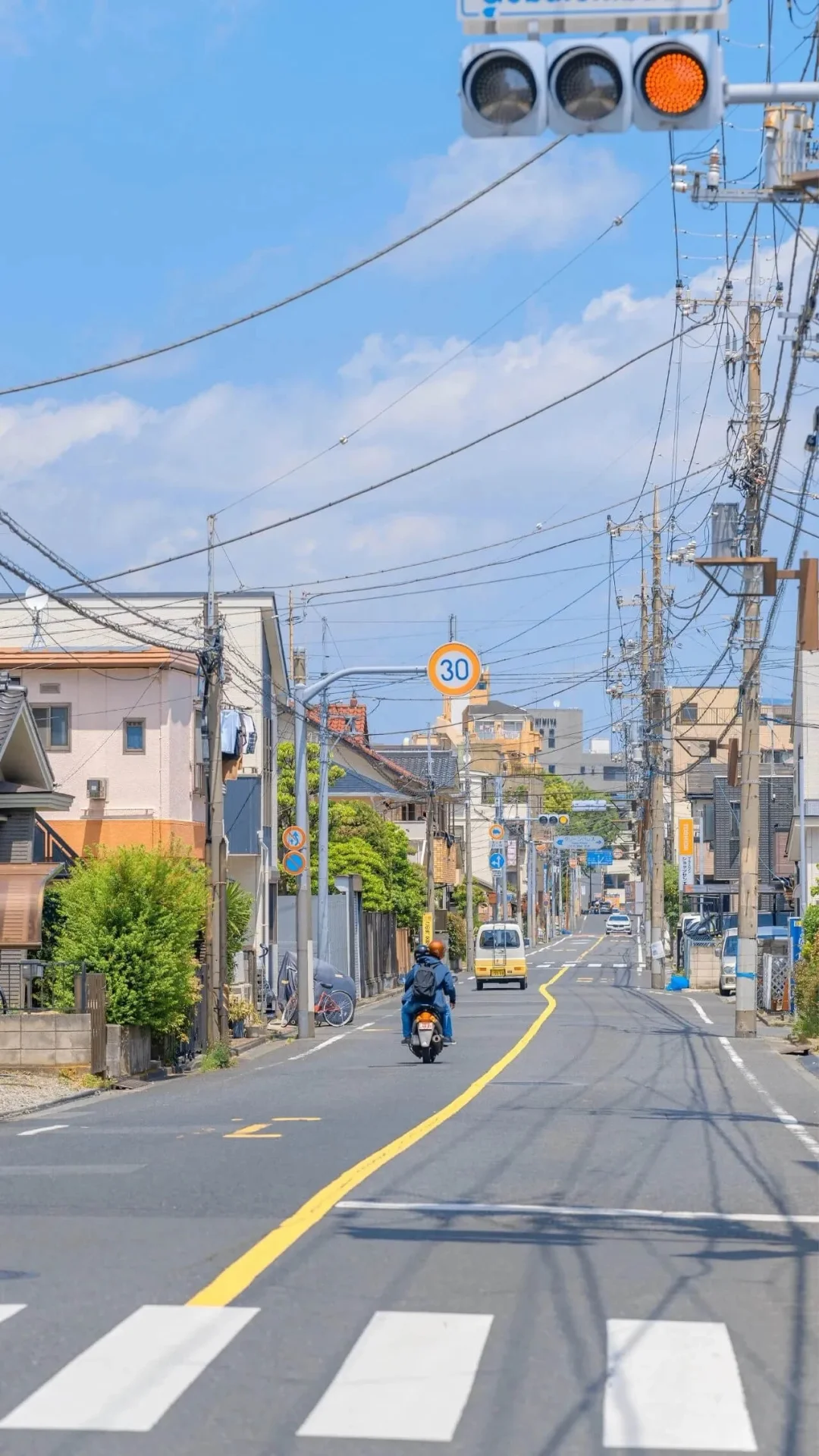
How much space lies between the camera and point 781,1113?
62.0 ft

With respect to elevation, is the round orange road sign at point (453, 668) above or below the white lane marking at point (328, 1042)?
above

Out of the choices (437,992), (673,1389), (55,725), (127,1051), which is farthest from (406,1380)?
(55,725)

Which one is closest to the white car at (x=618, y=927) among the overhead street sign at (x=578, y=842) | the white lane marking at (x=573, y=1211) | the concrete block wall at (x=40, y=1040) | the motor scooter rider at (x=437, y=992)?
the overhead street sign at (x=578, y=842)

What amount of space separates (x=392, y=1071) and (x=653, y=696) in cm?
3737

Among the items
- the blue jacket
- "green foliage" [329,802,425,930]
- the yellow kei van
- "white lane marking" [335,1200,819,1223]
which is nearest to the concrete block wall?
the blue jacket

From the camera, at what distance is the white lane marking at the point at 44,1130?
16734mm

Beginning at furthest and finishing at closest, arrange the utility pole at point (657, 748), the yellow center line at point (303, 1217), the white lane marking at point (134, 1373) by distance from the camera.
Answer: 1. the utility pole at point (657, 748)
2. the yellow center line at point (303, 1217)
3. the white lane marking at point (134, 1373)

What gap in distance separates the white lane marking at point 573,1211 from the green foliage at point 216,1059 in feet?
57.1

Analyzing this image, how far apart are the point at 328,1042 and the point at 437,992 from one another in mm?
9453

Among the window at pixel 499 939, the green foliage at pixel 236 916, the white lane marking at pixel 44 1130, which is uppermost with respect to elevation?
the green foliage at pixel 236 916

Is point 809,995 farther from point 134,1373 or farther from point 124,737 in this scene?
point 134,1373

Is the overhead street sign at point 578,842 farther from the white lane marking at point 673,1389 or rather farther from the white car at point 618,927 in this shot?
the white lane marking at point 673,1389

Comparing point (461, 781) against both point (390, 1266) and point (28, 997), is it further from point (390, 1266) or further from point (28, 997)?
point (390, 1266)

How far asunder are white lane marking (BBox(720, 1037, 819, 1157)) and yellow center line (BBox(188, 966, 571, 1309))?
3352mm
